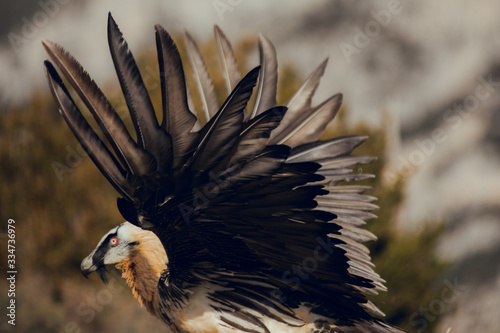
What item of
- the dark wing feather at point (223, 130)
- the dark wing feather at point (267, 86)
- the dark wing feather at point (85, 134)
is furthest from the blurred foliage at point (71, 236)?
the dark wing feather at point (223, 130)

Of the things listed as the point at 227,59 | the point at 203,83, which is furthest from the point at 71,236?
the point at 227,59

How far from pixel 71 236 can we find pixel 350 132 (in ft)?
12.7

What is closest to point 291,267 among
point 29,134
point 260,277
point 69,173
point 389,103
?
point 260,277

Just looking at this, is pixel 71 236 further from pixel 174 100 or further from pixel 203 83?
pixel 174 100

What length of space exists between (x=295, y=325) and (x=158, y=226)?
2.38ft

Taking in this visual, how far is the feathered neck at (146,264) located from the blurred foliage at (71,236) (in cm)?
393

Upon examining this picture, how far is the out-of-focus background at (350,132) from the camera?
21.0 ft

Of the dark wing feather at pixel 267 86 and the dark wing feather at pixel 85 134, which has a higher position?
the dark wing feather at pixel 85 134

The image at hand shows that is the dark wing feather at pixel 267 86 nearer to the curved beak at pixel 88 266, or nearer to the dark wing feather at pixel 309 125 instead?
the dark wing feather at pixel 309 125

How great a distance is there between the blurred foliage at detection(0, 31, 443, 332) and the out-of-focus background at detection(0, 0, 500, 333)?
2 centimetres

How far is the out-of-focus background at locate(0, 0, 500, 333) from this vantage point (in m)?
6.40

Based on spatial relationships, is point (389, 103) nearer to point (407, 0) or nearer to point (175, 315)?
point (407, 0)

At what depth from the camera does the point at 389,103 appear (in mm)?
8570

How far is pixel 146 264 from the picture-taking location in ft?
8.03
